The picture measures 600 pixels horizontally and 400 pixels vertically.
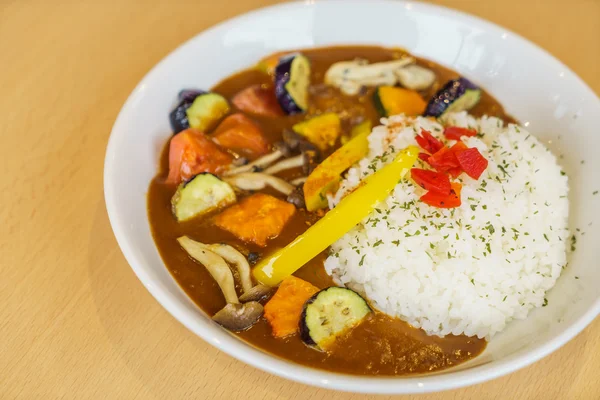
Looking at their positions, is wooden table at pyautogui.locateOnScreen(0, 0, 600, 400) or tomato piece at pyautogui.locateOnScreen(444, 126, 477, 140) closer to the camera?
wooden table at pyautogui.locateOnScreen(0, 0, 600, 400)

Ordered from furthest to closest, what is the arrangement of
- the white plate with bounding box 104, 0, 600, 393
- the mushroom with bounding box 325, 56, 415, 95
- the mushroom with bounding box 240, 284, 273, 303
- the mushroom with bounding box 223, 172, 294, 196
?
1. the mushroom with bounding box 325, 56, 415, 95
2. the mushroom with bounding box 223, 172, 294, 196
3. the mushroom with bounding box 240, 284, 273, 303
4. the white plate with bounding box 104, 0, 600, 393

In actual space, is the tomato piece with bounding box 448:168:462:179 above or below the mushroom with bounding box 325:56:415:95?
below

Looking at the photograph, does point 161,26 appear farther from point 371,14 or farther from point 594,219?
point 594,219

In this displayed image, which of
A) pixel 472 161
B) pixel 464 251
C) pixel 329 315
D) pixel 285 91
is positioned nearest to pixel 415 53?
pixel 285 91

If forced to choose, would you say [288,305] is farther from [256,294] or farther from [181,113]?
[181,113]

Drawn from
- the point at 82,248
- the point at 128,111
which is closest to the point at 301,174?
the point at 128,111

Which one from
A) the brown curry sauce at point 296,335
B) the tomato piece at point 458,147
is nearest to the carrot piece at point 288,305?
the brown curry sauce at point 296,335

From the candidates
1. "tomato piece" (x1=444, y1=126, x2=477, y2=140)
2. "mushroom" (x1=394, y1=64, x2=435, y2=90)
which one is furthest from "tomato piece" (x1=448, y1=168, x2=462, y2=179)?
"mushroom" (x1=394, y1=64, x2=435, y2=90)

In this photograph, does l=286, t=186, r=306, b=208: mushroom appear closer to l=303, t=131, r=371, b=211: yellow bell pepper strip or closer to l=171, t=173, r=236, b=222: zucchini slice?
l=303, t=131, r=371, b=211: yellow bell pepper strip
